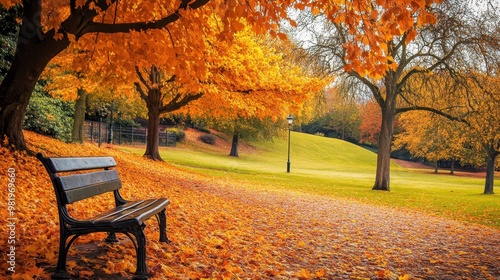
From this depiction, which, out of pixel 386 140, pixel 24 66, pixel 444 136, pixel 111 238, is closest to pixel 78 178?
pixel 111 238

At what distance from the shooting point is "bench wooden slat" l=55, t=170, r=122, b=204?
3966mm

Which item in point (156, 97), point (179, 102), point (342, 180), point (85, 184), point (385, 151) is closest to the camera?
point (85, 184)

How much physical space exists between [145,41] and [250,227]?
406 cm

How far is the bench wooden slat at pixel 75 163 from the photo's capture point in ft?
12.8

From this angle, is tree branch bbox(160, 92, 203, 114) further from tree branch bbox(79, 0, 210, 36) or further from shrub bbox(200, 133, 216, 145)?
shrub bbox(200, 133, 216, 145)

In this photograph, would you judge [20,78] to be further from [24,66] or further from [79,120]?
[79,120]

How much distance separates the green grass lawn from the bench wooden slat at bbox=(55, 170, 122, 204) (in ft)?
37.0

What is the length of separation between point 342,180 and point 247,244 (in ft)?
78.2

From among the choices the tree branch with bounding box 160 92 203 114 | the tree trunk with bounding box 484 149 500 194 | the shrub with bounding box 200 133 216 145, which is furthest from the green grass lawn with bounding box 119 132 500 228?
the tree branch with bounding box 160 92 203 114

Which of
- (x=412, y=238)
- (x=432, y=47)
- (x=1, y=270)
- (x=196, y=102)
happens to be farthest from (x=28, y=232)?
(x=432, y=47)

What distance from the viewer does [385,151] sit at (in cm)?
2209

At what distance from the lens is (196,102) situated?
21375mm

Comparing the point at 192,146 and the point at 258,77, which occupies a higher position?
the point at 258,77

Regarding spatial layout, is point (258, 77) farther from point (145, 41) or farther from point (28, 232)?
point (28, 232)
